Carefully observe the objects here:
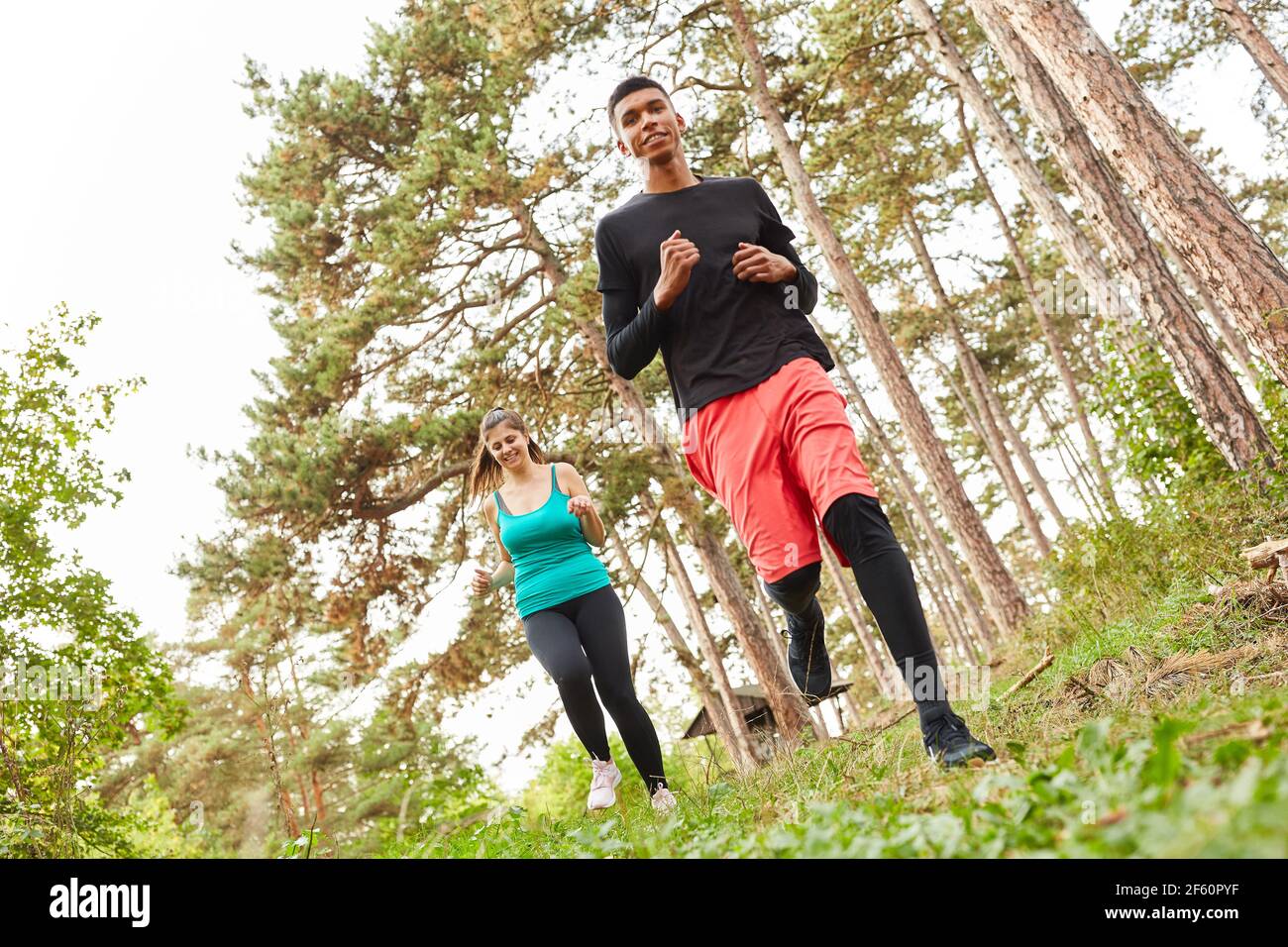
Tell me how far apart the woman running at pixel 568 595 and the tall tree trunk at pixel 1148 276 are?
14.1 feet

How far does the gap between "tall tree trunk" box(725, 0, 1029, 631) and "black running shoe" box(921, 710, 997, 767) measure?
9.81 m

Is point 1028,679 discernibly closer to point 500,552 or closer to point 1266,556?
point 1266,556

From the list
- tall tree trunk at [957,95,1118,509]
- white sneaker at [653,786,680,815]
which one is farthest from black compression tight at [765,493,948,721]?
tall tree trunk at [957,95,1118,509]

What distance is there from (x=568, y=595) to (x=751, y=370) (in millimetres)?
1800

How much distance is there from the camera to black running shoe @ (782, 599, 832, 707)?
146 inches

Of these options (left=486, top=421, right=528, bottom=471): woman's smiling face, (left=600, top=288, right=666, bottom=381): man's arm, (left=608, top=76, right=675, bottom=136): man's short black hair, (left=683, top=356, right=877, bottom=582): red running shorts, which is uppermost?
(left=608, top=76, right=675, bottom=136): man's short black hair

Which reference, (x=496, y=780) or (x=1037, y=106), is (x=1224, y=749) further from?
(x=496, y=780)

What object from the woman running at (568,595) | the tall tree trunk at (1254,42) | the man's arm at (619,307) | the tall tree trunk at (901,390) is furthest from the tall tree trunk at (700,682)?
the tall tree trunk at (1254,42)

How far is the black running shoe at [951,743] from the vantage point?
2.34 metres

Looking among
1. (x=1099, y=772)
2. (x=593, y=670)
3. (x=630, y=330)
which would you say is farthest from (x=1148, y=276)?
(x=1099, y=772)

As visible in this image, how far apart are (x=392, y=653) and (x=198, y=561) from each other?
2.79m

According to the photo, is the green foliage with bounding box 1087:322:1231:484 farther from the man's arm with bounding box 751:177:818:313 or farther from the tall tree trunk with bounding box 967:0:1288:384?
the man's arm with bounding box 751:177:818:313

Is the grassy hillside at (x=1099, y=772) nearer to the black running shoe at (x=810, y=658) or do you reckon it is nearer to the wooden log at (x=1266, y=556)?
the wooden log at (x=1266, y=556)

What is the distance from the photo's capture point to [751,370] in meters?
3.18
